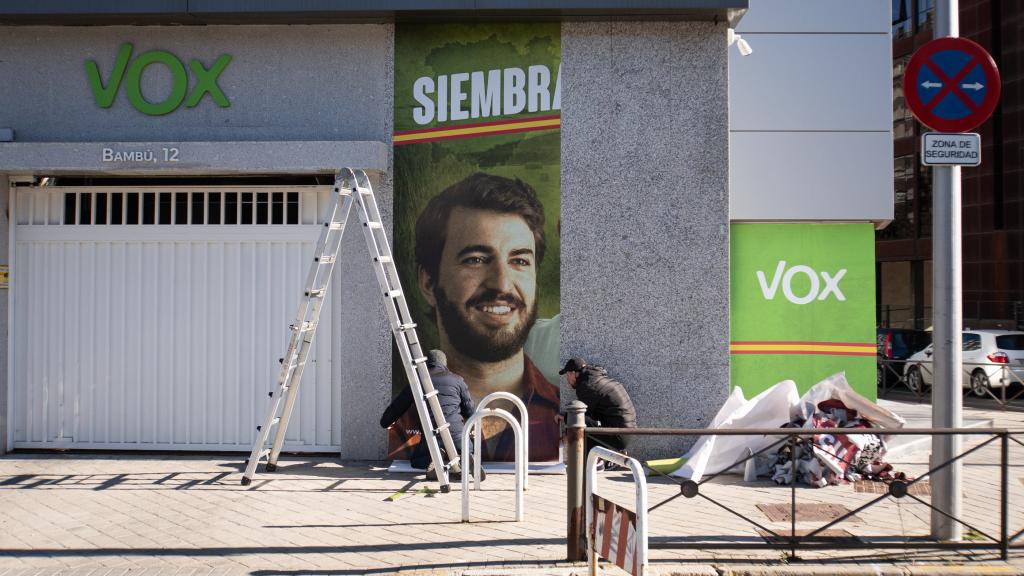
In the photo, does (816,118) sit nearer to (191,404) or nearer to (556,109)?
(556,109)

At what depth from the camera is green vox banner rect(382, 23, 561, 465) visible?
10367 millimetres

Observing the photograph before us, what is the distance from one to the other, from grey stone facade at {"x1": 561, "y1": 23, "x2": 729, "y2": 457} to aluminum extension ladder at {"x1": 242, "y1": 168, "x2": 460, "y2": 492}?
1.99 m

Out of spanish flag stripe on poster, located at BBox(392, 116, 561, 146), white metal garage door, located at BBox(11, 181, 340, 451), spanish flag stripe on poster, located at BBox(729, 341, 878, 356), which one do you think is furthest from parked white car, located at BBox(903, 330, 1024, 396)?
white metal garage door, located at BBox(11, 181, 340, 451)

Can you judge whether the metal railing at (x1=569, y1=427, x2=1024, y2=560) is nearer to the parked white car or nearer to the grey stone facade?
the grey stone facade

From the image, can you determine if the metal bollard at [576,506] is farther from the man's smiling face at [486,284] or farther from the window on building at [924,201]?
the window on building at [924,201]

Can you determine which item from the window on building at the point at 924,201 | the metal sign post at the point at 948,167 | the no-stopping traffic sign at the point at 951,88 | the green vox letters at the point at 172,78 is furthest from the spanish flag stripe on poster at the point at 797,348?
the window on building at the point at 924,201

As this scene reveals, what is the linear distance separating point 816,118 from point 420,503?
659 centimetres

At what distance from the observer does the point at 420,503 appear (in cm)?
855

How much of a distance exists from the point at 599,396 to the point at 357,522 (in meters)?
3.04

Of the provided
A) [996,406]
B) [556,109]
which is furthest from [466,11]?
[996,406]

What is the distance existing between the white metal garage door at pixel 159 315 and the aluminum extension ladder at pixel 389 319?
1.69 meters

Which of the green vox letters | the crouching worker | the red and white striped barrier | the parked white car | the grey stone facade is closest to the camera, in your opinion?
the red and white striped barrier

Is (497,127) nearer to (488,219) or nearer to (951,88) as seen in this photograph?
(488,219)

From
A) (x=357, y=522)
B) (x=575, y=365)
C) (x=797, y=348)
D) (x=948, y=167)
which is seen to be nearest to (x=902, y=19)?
(x=797, y=348)
